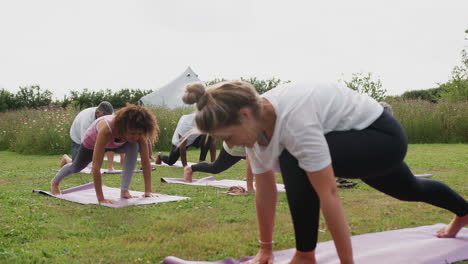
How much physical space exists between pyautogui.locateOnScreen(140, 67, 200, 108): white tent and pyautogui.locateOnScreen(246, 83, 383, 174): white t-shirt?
920 inches

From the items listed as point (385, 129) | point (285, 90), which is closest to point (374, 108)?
point (385, 129)

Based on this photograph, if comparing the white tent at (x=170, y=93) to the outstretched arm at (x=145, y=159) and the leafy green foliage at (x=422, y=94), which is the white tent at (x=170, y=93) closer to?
the leafy green foliage at (x=422, y=94)

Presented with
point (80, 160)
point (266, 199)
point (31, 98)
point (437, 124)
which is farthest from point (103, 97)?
point (266, 199)

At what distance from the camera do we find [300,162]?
6.50ft

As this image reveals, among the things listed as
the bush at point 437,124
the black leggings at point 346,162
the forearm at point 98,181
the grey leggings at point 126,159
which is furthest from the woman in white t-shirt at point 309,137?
the bush at point 437,124

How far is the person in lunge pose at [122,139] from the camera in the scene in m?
4.23

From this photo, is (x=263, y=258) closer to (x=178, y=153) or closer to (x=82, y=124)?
(x=82, y=124)

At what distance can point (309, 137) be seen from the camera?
1943 millimetres

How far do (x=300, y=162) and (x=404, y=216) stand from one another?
220cm

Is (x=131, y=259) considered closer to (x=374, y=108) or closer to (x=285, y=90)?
(x=285, y=90)

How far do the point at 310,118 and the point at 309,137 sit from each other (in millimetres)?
108

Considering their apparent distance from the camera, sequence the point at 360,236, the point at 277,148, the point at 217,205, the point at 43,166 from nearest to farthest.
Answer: the point at 277,148
the point at 360,236
the point at 217,205
the point at 43,166

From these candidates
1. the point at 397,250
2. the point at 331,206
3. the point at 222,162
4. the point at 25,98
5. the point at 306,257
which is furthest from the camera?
the point at 25,98

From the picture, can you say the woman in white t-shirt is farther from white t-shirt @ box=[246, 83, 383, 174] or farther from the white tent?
the white tent
